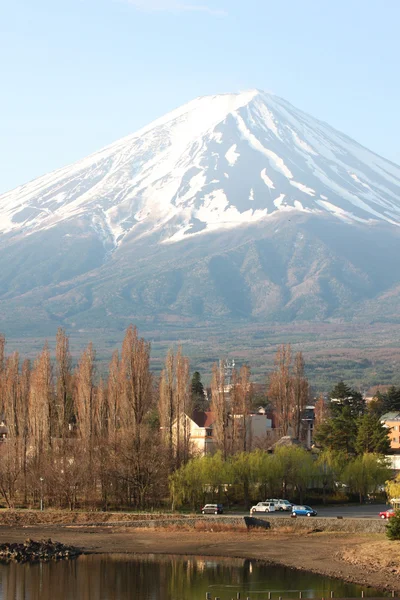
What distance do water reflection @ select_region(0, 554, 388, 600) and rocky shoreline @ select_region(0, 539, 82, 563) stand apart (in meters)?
0.90

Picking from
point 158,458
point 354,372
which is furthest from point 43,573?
point 354,372

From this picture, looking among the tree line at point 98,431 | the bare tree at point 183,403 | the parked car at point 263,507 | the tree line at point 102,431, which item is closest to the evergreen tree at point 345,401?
the tree line at point 102,431

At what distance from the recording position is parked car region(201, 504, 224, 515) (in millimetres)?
57531

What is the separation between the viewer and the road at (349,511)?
183ft

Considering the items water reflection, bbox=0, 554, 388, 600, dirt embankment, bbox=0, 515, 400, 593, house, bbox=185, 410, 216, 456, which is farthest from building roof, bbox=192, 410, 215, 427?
water reflection, bbox=0, 554, 388, 600

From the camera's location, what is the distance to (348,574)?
42.2 meters

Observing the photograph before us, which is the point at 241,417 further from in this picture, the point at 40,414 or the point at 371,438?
the point at 40,414

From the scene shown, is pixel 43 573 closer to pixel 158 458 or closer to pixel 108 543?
pixel 108 543

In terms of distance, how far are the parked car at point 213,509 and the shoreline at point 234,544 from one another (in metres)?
3.63

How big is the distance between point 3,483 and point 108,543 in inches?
503

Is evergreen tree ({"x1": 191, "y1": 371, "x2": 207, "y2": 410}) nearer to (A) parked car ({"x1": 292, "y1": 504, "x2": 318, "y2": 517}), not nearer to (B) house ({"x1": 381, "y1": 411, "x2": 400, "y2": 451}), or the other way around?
(B) house ({"x1": 381, "y1": 411, "x2": 400, "y2": 451})

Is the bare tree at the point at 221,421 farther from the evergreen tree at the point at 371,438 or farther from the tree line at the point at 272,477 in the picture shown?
the evergreen tree at the point at 371,438

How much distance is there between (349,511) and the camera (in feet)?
194

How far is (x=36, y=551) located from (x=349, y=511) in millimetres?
17469
